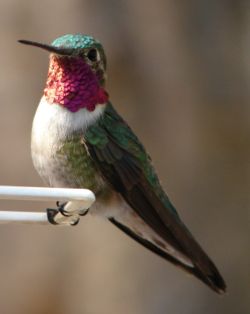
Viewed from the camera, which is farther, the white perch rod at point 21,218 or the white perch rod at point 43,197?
the white perch rod at point 21,218

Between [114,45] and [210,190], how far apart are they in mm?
690

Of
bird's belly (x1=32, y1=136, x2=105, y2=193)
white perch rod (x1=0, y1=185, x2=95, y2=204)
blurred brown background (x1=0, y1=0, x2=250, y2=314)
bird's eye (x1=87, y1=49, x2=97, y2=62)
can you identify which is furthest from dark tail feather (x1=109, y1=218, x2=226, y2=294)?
blurred brown background (x1=0, y1=0, x2=250, y2=314)

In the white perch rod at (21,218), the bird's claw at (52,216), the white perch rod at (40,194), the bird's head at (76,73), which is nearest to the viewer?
the white perch rod at (40,194)

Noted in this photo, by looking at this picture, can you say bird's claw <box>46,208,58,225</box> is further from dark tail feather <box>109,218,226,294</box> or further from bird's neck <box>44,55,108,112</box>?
dark tail feather <box>109,218,226,294</box>

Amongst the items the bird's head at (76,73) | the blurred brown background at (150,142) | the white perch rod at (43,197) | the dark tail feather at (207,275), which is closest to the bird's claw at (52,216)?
the white perch rod at (43,197)

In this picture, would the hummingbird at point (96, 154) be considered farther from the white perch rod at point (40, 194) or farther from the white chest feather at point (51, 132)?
the white perch rod at point (40, 194)

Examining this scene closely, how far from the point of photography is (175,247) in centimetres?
152

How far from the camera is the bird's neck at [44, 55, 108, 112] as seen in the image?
1446 millimetres

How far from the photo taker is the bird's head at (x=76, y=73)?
142 centimetres

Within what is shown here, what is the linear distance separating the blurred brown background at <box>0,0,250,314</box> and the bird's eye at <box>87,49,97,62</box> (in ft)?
3.46

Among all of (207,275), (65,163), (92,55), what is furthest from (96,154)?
(207,275)

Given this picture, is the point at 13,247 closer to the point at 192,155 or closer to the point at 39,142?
the point at 192,155

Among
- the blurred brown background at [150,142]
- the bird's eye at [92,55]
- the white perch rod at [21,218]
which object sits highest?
the bird's eye at [92,55]

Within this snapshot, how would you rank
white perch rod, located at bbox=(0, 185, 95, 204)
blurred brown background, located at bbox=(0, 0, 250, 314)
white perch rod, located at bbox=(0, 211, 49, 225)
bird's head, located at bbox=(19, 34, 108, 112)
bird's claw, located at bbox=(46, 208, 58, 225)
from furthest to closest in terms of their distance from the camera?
blurred brown background, located at bbox=(0, 0, 250, 314)
bird's head, located at bbox=(19, 34, 108, 112)
bird's claw, located at bbox=(46, 208, 58, 225)
white perch rod, located at bbox=(0, 211, 49, 225)
white perch rod, located at bbox=(0, 185, 95, 204)
